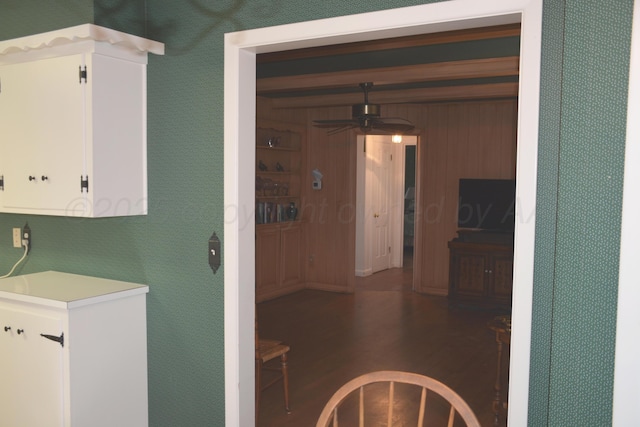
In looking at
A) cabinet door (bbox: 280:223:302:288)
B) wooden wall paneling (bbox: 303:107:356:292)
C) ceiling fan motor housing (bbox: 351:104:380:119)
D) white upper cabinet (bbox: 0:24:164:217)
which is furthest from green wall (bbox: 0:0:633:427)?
wooden wall paneling (bbox: 303:107:356:292)

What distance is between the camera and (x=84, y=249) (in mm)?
3279

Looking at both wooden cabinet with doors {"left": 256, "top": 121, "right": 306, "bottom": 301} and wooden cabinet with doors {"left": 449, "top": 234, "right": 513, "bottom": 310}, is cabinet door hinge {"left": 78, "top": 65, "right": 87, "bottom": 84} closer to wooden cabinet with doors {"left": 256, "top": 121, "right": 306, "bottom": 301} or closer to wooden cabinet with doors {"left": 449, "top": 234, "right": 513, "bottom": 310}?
wooden cabinet with doors {"left": 256, "top": 121, "right": 306, "bottom": 301}

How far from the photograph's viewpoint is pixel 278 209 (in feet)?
23.9

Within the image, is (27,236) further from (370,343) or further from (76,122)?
(370,343)

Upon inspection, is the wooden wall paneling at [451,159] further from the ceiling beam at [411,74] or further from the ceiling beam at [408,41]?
the ceiling beam at [408,41]

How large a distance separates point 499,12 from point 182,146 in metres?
1.62

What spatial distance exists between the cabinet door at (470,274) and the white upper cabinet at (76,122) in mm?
4617

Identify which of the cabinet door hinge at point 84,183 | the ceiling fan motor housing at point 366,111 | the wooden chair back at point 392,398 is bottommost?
the wooden chair back at point 392,398

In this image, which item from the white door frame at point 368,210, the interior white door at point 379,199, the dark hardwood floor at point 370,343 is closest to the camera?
the dark hardwood floor at point 370,343

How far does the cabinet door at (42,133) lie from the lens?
2.76m

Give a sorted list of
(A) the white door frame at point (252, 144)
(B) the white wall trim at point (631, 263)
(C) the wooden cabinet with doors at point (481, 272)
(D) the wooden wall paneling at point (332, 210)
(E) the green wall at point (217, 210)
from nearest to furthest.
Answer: (B) the white wall trim at point (631, 263) → (E) the green wall at point (217, 210) → (A) the white door frame at point (252, 144) → (C) the wooden cabinet with doors at point (481, 272) → (D) the wooden wall paneling at point (332, 210)

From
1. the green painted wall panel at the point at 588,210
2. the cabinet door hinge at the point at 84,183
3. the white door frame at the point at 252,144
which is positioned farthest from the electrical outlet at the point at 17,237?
the green painted wall panel at the point at 588,210

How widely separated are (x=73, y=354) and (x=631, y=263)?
2315mm

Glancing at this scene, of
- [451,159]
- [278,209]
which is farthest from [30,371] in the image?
[451,159]
